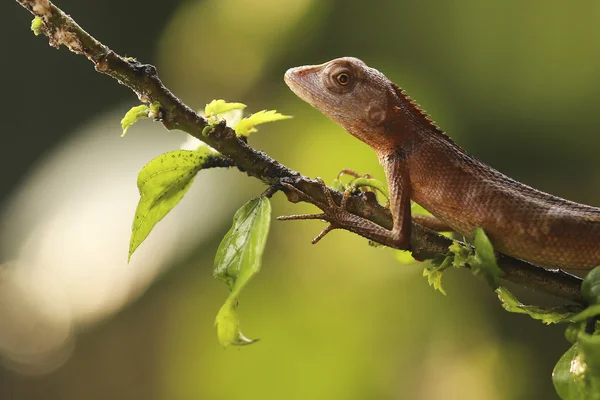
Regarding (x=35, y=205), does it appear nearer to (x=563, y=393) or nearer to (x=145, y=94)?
(x=145, y=94)

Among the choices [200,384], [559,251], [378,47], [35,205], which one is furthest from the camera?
[378,47]

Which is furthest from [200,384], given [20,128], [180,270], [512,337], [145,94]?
[145,94]

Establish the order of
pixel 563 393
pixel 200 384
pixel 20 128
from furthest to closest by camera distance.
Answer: pixel 20 128 < pixel 200 384 < pixel 563 393

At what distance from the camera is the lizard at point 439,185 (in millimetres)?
1106

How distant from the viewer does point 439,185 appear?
1.18 metres

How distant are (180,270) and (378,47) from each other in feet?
4.25

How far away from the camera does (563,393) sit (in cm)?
75

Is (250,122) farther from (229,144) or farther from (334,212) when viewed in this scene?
(334,212)

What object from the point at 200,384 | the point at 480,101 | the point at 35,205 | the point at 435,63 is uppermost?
the point at 435,63

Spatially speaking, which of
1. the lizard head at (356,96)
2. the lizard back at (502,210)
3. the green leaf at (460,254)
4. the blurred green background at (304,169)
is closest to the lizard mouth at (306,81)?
the lizard head at (356,96)

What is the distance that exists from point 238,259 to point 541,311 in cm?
41

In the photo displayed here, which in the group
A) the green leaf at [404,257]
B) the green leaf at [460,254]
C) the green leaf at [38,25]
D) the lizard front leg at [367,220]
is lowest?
the green leaf at [460,254]

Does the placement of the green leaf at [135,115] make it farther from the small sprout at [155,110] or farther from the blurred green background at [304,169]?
the blurred green background at [304,169]

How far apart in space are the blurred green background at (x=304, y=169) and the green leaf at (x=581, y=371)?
54.9 inches
